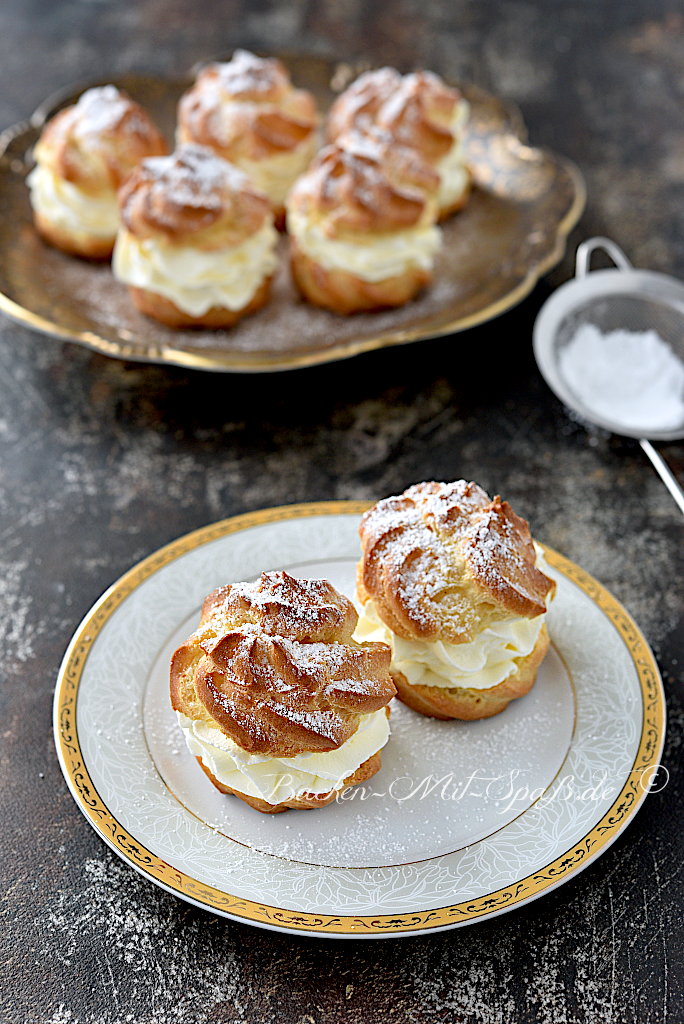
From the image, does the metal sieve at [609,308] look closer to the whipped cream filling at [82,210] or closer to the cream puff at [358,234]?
the cream puff at [358,234]

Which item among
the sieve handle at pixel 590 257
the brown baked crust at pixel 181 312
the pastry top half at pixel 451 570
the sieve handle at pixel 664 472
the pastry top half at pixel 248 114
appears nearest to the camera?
the pastry top half at pixel 451 570

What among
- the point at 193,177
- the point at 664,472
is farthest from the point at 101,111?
the point at 664,472

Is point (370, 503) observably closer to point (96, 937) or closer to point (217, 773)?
point (217, 773)

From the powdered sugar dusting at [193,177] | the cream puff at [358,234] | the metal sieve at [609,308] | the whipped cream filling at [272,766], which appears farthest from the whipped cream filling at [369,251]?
the whipped cream filling at [272,766]

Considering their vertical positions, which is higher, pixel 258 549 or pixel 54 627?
pixel 258 549

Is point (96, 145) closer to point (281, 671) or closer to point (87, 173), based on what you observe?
point (87, 173)

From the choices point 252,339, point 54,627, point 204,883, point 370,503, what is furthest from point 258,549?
point 252,339

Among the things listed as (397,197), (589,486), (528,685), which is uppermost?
(397,197)
